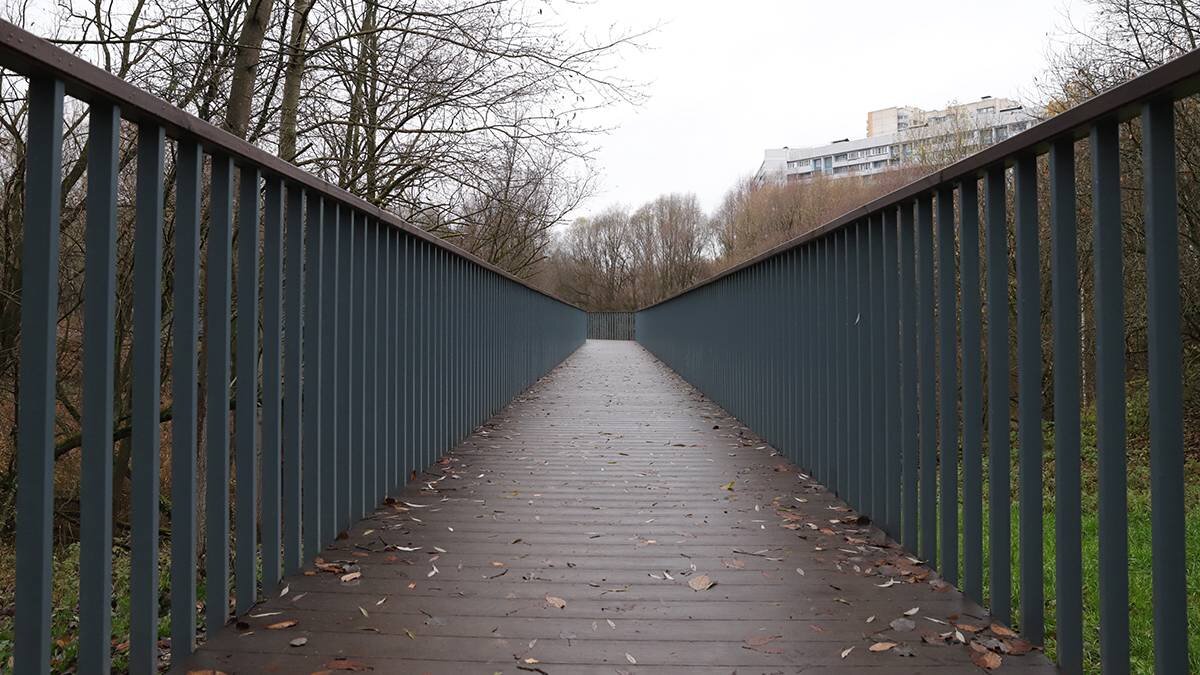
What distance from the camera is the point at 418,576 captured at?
2826 mm

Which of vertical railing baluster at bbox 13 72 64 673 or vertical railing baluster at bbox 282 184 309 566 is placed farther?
vertical railing baluster at bbox 282 184 309 566

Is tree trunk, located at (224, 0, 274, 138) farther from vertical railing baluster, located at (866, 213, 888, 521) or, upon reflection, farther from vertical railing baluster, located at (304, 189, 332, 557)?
vertical railing baluster, located at (866, 213, 888, 521)

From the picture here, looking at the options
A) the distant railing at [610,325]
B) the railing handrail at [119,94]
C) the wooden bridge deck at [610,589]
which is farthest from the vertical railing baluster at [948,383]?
the distant railing at [610,325]

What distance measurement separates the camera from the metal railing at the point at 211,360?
154 centimetres

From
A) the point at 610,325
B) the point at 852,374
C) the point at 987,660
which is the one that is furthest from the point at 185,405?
the point at 610,325

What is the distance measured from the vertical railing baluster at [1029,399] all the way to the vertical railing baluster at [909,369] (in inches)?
29.4

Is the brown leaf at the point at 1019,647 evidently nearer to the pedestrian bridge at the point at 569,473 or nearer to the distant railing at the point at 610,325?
the pedestrian bridge at the point at 569,473

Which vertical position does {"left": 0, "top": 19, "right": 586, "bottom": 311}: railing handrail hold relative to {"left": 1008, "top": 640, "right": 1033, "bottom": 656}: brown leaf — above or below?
above

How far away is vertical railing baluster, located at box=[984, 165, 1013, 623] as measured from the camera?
2352 mm

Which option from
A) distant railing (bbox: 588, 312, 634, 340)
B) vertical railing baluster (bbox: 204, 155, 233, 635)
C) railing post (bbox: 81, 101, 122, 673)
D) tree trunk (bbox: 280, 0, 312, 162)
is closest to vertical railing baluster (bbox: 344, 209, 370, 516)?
vertical railing baluster (bbox: 204, 155, 233, 635)

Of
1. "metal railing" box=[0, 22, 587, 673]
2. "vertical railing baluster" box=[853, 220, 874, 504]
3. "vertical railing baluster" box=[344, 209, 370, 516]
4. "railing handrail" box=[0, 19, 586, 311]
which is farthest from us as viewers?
"vertical railing baluster" box=[853, 220, 874, 504]

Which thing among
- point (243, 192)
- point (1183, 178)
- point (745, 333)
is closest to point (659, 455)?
point (745, 333)

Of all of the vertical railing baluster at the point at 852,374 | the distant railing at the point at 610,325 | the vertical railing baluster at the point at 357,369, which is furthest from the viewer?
the distant railing at the point at 610,325

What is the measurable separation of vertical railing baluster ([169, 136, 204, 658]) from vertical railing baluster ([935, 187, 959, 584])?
2191mm
